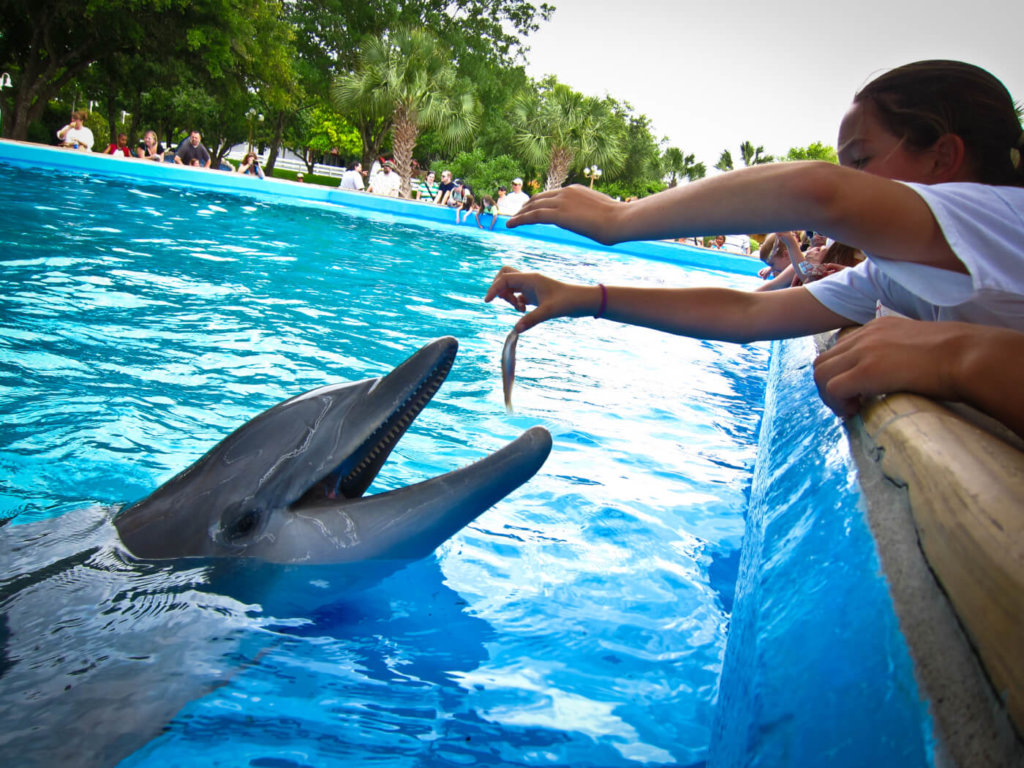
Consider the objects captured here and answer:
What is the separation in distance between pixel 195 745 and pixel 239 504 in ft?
2.10

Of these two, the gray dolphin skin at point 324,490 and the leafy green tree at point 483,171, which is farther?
the leafy green tree at point 483,171

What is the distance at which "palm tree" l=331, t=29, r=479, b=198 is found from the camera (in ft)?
85.4

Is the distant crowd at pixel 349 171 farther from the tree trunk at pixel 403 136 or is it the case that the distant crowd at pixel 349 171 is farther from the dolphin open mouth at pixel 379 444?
the dolphin open mouth at pixel 379 444

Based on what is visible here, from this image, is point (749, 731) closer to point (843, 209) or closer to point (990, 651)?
Answer: point (990, 651)

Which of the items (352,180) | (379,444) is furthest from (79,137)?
(379,444)

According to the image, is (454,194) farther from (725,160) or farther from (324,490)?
(725,160)

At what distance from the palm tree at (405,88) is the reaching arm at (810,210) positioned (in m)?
26.7

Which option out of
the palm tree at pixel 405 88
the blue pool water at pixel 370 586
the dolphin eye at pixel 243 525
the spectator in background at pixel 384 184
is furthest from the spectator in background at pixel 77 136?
the dolphin eye at pixel 243 525

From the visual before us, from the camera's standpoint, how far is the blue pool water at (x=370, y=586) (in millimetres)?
1854

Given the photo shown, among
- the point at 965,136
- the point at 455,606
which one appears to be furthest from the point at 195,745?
the point at 965,136

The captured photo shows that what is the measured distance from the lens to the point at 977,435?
3.38ft

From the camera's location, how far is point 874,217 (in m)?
1.28

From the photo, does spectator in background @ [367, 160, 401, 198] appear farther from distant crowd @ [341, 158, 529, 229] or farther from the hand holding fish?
the hand holding fish

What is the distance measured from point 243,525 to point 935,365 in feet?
5.79
